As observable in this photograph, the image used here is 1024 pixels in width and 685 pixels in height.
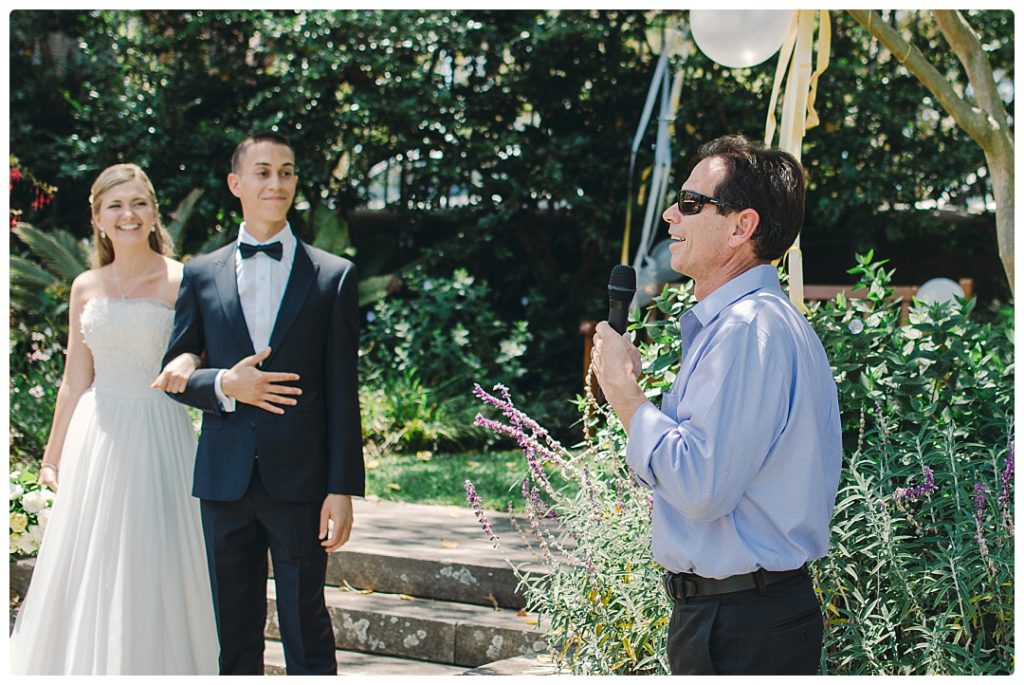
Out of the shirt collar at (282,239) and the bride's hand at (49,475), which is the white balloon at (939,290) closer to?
the shirt collar at (282,239)

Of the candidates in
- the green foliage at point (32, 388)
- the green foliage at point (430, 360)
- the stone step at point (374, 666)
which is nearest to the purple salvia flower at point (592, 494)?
the stone step at point (374, 666)

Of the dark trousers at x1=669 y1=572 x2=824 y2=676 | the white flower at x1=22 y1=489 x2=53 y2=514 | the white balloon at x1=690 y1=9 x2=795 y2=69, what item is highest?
the white balloon at x1=690 y1=9 x2=795 y2=69

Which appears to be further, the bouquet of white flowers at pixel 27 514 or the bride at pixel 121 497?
the bouquet of white flowers at pixel 27 514

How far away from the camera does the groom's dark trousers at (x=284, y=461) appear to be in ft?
11.5

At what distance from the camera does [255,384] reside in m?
3.49

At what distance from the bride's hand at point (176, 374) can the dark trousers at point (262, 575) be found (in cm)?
38

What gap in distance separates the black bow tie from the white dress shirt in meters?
0.01

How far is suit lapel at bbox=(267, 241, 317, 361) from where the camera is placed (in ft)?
11.7

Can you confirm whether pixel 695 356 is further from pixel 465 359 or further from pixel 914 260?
pixel 914 260

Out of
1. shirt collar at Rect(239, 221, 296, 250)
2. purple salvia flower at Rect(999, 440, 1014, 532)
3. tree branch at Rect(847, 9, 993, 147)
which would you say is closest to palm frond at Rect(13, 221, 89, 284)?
shirt collar at Rect(239, 221, 296, 250)

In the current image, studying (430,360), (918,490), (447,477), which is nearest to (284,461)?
(918,490)

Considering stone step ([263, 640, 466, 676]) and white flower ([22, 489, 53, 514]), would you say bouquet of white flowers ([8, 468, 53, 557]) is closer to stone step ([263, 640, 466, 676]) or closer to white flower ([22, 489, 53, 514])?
white flower ([22, 489, 53, 514])

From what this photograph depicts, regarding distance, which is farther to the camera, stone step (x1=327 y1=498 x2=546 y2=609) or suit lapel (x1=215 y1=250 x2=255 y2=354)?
stone step (x1=327 y1=498 x2=546 y2=609)

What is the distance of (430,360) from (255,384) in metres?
6.02
